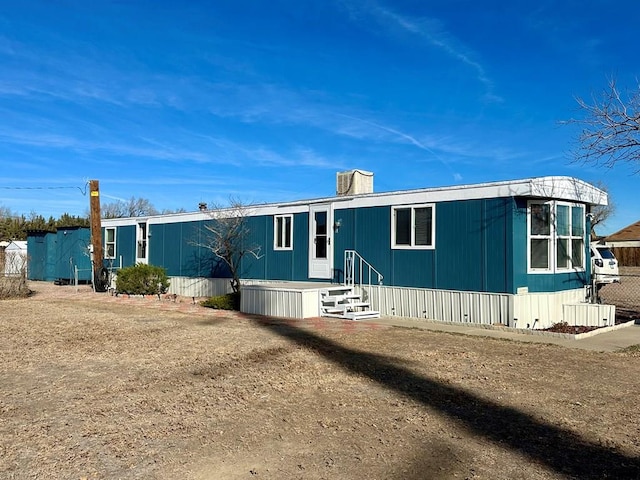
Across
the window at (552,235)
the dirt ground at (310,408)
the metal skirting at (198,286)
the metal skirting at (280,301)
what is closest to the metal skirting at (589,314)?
the window at (552,235)

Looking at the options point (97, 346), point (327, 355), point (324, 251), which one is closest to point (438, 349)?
point (327, 355)

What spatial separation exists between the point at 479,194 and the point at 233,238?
7581mm

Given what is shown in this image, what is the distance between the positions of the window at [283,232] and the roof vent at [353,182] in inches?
63.5

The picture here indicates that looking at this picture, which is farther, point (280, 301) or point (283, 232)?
point (283, 232)

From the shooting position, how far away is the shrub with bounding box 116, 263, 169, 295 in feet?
55.7

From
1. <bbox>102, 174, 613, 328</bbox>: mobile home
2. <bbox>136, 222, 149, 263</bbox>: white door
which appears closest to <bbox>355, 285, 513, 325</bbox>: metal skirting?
<bbox>102, 174, 613, 328</bbox>: mobile home

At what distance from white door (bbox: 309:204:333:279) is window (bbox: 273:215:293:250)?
2.44 ft

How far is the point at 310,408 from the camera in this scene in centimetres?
509

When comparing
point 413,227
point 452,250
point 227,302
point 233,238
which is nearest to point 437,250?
point 452,250

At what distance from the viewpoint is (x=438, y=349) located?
816 cm

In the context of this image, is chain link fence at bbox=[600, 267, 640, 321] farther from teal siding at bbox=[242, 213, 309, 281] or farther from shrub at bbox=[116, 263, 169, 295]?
shrub at bbox=[116, 263, 169, 295]

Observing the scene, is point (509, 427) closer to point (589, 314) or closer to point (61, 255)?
point (589, 314)

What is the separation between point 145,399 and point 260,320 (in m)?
6.36

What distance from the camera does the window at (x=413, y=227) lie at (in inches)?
475
